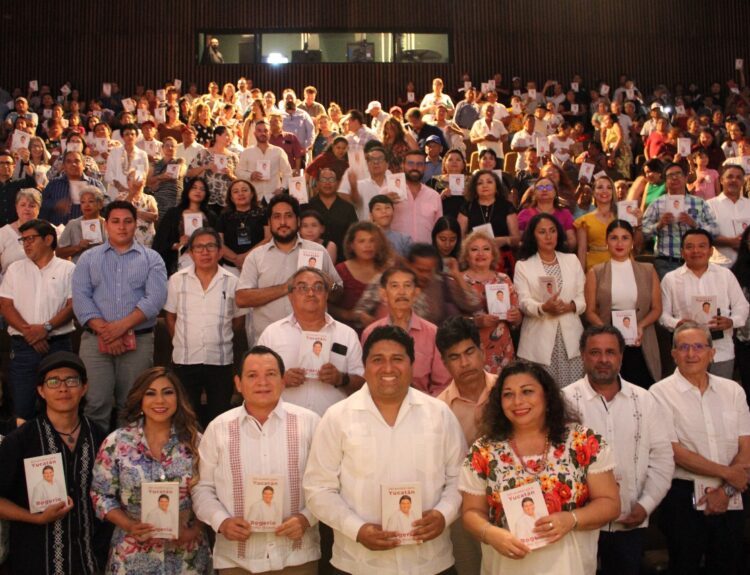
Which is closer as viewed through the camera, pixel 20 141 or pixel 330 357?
pixel 330 357

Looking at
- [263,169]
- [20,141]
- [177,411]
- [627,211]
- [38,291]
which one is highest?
[20,141]

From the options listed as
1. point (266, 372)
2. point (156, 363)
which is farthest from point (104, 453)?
point (156, 363)

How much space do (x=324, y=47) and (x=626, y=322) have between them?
14281 mm

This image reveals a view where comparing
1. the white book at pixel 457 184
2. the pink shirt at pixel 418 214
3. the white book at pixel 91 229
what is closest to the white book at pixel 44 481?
the white book at pixel 91 229

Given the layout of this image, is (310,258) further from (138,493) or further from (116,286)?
(138,493)

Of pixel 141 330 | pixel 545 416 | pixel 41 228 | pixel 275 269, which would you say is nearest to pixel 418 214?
pixel 275 269

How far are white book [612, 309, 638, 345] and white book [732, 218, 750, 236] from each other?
2228mm

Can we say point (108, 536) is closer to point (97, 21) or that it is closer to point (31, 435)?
point (31, 435)

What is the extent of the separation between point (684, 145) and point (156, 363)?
20.8 feet

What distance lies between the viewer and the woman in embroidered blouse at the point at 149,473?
3740mm

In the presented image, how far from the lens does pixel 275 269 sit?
5582 mm

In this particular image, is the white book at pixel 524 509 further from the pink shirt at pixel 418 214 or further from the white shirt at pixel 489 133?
the white shirt at pixel 489 133

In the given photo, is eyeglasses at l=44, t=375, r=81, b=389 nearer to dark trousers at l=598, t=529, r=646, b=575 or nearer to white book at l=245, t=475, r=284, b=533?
white book at l=245, t=475, r=284, b=533

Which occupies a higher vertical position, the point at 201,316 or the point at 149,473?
the point at 201,316
